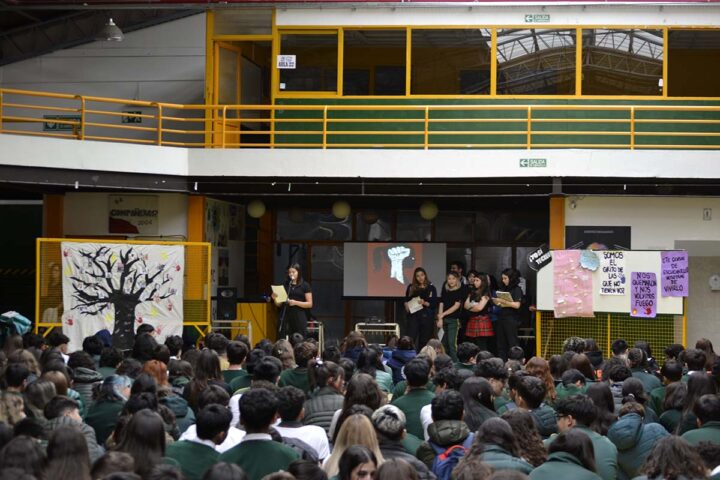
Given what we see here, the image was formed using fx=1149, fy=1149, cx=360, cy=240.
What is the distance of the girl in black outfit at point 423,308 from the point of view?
20.5 metres

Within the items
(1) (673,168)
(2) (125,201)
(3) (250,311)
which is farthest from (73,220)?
(1) (673,168)

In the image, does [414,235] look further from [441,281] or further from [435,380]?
[435,380]

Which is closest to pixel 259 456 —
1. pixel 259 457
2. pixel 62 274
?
pixel 259 457

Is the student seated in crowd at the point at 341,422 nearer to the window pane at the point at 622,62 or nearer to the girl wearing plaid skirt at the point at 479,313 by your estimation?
the girl wearing plaid skirt at the point at 479,313

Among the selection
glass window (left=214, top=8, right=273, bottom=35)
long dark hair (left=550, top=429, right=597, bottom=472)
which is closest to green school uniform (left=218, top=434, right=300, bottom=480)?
long dark hair (left=550, top=429, right=597, bottom=472)

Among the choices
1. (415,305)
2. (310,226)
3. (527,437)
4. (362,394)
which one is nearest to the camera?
(527,437)

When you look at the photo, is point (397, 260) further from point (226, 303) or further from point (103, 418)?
point (103, 418)

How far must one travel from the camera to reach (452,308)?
20562mm

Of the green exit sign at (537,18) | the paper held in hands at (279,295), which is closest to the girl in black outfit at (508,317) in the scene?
the paper held in hands at (279,295)

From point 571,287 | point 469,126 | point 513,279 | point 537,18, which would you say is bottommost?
point 571,287

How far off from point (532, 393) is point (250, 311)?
1336cm

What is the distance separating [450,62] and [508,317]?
5367mm

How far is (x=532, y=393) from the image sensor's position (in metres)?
9.27

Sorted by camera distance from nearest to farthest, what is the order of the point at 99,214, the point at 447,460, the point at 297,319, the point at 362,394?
1. the point at 447,460
2. the point at 362,394
3. the point at 297,319
4. the point at 99,214
